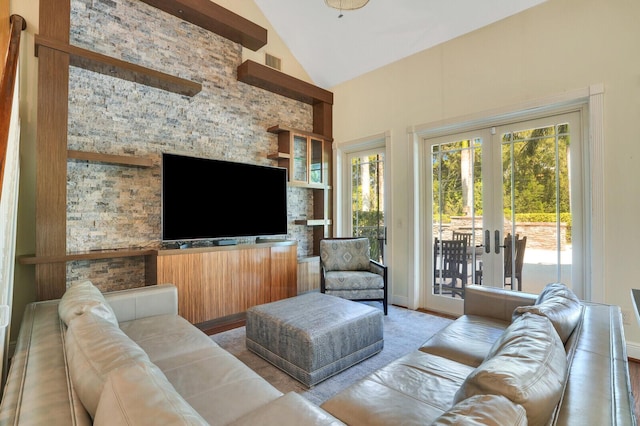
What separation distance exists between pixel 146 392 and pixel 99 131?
3.18m

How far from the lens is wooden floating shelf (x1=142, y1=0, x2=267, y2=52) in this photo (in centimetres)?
341

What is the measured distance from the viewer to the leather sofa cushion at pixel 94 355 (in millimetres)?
873

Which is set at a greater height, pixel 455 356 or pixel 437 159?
pixel 437 159

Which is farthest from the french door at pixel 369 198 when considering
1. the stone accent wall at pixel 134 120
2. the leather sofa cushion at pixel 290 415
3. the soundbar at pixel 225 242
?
the leather sofa cushion at pixel 290 415

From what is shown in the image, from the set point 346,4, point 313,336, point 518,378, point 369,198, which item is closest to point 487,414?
point 518,378

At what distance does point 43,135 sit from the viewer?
263 centimetres

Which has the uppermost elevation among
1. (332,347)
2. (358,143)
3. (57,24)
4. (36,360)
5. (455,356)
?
(57,24)

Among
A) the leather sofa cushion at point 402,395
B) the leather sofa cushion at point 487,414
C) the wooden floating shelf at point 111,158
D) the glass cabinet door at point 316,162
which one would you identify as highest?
the glass cabinet door at point 316,162

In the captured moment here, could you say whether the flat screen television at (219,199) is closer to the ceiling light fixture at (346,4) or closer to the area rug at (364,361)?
the area rug at (364,361)

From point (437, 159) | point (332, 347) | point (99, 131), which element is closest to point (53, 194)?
point (99, 131)

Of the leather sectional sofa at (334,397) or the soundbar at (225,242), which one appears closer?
the leather sectional sofa at (334,397)

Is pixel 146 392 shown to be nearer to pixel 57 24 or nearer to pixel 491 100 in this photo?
pixel 57 24

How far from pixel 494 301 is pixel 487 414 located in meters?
2.05

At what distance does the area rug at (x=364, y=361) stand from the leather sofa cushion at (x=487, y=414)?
1.47 metres
